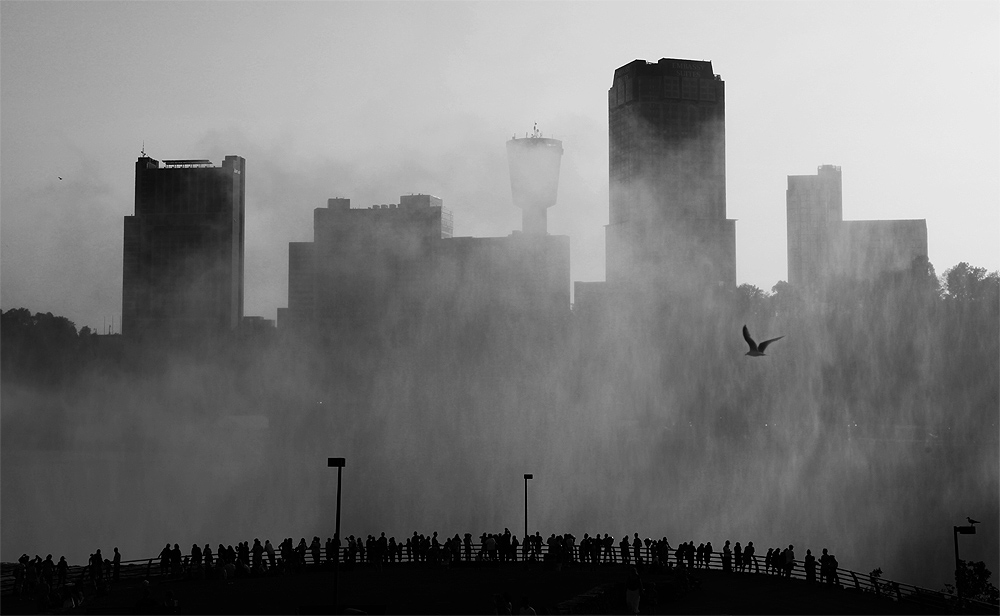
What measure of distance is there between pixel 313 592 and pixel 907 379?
88708 mm

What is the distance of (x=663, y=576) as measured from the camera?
34.1 meters

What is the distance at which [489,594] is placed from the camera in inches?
1206

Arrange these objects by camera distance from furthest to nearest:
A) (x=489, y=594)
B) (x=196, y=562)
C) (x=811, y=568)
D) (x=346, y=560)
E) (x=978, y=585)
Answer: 1. (x=978, y=585)
2. (x=346, y=560)
3. (x=196, y=562)
4. (x=811, y=568)
5. (x=489, y=594)

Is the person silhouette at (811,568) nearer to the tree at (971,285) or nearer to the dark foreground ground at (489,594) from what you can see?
the dark foreground ground at (489,594)

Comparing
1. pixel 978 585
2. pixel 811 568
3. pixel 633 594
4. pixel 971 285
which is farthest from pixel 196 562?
pixel 971 285

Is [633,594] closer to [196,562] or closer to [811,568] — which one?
[811,568]

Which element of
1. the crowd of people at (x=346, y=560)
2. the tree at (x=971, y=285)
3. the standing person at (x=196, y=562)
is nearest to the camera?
the crowd of people at (x=346, y=560)

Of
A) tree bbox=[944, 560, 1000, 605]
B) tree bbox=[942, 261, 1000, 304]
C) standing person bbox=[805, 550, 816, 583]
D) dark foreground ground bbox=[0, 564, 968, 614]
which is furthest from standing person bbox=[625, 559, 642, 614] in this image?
tree bbox=[942, 261, 1000, 304]

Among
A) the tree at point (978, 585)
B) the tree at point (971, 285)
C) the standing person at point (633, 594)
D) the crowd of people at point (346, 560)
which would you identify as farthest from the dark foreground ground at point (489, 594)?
the tree at point (971, 285)

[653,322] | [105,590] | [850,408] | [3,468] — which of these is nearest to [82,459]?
[3,468]

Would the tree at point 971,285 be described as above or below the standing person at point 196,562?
above

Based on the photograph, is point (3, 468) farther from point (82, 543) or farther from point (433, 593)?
point (433, 593)

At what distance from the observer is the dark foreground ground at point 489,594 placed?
91.0 feet

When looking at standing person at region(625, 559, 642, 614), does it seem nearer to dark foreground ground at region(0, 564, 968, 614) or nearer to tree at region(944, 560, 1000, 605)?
dark foreground ground at region(0, 564, 968, 614)
